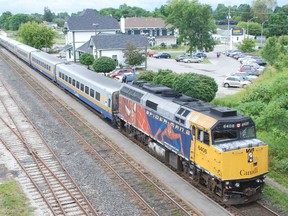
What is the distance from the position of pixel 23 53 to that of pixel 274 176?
53.3m

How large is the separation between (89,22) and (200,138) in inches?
2634

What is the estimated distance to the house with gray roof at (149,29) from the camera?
118m

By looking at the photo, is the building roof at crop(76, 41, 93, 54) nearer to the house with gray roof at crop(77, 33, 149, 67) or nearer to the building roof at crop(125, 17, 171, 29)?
the house with gray roof at crop(77, 33, 149, 67)

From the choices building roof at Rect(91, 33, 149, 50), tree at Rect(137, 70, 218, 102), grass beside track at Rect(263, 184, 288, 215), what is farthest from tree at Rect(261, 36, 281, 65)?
grass beside track at Rect(263, 184, 288, 215)

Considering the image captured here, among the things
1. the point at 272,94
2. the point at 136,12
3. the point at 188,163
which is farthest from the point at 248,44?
the point at 136,12

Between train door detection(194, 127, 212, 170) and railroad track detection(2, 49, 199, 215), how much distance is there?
6.45ft

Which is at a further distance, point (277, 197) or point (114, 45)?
point (114, 45)

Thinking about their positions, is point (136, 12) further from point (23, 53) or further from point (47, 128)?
point (47, 128)

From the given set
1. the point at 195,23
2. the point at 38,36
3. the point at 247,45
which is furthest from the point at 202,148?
the point at 247,45

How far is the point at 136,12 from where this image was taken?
655ft

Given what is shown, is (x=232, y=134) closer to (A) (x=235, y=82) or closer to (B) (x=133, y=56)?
(A) (x=235, y=82)

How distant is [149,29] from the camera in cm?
12156

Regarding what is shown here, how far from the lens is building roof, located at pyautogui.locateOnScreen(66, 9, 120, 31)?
77.8 metres

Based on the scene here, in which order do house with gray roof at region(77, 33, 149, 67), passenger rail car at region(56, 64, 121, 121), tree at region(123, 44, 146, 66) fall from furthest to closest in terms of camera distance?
house with gray roof at region(77, 33, 149, 67) < tree at region(123, 44, 146, 66) < passenger rail car at region(56, 64, 121, 121)
